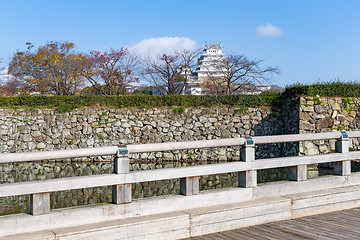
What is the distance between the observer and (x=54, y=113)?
1669 cm

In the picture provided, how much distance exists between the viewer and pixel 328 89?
47.8 ft

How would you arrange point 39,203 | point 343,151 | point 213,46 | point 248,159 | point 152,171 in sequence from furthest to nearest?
1. point 213,46
2. point 343,151
3. point 248,159
4. point 152,171
5. point 39,203

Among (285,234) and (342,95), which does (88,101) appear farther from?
(285,234)

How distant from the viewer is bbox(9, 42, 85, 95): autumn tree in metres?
23.3

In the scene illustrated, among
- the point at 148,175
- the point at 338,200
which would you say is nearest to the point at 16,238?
the point at 148,175

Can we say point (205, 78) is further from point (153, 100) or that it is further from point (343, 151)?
point (343, 151)

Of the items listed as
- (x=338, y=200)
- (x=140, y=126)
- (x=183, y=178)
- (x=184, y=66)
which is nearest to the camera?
(x=183, y=178)

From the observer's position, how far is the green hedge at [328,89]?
1438 centimetres

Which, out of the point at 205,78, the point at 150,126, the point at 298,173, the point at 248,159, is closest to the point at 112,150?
the point at 248,159

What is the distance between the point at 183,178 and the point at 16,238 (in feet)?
6.28

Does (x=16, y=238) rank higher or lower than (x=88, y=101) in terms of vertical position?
lower

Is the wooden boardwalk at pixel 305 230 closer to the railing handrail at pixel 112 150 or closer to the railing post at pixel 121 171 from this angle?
the railing post at pixel 121 171

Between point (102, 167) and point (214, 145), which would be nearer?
point (214, 145)

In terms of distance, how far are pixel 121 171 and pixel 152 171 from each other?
0.38 m
